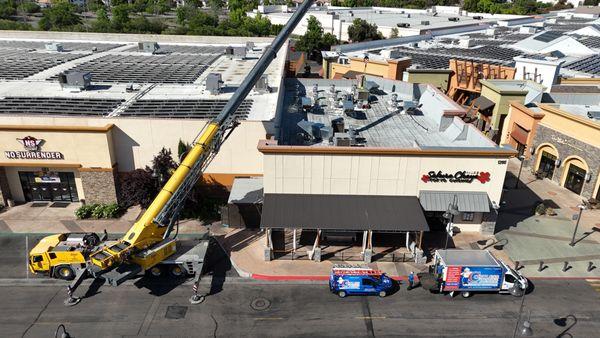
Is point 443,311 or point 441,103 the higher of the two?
point 441,103

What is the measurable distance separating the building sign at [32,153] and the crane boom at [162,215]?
14017 millimetres

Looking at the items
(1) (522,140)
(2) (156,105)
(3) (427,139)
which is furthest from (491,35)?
(2) (156,105)

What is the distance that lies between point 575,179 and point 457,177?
770 inches

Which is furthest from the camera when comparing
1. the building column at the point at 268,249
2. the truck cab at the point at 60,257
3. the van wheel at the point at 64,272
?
the building column at the point at 268,249

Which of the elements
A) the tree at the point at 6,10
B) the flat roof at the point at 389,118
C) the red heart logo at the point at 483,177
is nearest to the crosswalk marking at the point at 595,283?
the red heart logo at the point at 483,177

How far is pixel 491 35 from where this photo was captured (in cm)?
9438

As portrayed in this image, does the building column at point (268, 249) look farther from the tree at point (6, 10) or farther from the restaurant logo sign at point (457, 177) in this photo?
the tree at point (6, 10)

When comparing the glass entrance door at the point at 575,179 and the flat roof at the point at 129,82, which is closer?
the flat roof at the point at 129,82

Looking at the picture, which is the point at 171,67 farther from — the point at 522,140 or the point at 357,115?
the point at 522,140

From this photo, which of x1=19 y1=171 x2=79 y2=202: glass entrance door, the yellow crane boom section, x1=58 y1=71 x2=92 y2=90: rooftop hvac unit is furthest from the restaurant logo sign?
x1=58 y1=71 x2=92 y2=90: rooftop hvac unit

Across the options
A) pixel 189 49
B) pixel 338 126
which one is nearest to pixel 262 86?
pixel 338 126

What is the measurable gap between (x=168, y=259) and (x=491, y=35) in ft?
297

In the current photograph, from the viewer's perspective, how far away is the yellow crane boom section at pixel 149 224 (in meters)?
26.6

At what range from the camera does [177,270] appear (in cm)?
2923
